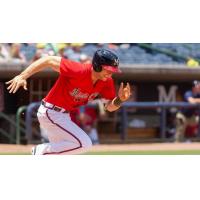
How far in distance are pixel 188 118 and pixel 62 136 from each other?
8.58 metres

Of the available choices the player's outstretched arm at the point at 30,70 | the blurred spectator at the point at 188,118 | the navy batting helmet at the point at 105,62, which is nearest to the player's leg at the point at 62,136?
the player's outstretched arm at the point at 30,70

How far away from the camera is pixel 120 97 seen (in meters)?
6.94

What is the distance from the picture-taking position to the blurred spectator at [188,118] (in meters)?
14.7

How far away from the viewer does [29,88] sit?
15.0m

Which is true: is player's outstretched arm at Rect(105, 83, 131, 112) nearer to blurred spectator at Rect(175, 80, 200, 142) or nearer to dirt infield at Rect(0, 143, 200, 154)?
dirt infield at Rect(0, 143, 200, 154)

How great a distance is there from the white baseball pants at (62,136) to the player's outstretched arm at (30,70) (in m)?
0.58

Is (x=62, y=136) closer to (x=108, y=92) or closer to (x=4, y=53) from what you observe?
(x=108, y=92)

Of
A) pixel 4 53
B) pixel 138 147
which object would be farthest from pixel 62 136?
pixel 4 53

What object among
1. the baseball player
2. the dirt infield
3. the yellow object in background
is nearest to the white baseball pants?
the baseball player

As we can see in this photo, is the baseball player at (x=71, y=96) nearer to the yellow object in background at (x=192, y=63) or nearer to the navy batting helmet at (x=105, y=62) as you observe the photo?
the navy batting helmet at (x=105, y=62)

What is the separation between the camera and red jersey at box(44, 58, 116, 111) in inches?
271

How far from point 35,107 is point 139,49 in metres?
3.78

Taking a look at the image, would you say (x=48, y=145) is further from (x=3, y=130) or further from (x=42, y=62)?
(x=3, y=130)

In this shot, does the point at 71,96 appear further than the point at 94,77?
Yes
